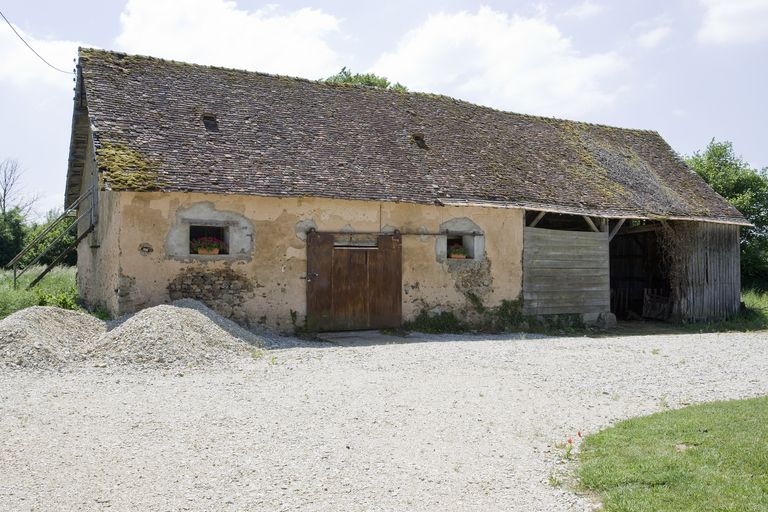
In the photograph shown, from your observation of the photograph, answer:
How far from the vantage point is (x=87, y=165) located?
54.2 feet

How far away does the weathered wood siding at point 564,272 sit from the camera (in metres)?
15.1

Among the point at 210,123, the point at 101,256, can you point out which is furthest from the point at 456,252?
the point at 101,256

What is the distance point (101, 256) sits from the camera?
13703 millimetres

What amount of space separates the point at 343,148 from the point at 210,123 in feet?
9.61

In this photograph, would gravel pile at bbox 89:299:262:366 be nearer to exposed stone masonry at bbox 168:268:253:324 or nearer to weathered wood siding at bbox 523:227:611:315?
exposed stone masonry at bbox 168:268:253:324

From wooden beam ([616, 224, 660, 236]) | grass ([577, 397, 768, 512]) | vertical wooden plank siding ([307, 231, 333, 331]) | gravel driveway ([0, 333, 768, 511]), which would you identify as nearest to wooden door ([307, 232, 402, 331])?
vertical wooden plank siding ([307, 231, 333, 331])

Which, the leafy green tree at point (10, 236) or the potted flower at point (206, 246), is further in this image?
the leafy green tree at point (10, 236)

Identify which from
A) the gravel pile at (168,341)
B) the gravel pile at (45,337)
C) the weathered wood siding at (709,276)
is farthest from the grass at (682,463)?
the weathered wood siding at (709,276)

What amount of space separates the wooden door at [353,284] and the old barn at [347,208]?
3cm

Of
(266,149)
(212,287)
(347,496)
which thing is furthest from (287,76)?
(347,496)

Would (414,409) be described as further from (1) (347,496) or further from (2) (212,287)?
(2) (212,287)

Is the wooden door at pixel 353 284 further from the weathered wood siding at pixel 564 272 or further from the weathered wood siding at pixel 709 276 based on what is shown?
the weathered wood siding at pixel 709 276

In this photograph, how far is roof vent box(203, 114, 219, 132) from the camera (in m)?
13.5

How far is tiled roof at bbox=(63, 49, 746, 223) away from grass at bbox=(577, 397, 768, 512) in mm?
8322
